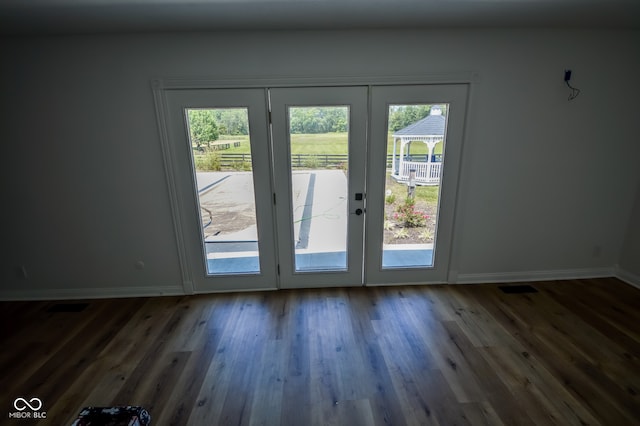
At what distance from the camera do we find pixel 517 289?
304 centimetres

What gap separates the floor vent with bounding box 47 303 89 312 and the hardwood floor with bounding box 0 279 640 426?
0.06 metres

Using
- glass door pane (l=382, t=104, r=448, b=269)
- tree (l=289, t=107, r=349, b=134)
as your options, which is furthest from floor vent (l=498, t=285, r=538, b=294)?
tree (l=289, t=107, r=349, b=134)

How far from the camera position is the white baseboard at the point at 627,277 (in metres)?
3.03

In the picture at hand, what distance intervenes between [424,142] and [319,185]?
1126 millimetres

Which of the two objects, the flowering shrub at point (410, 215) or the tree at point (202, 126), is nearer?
the tree at point (202, 126)

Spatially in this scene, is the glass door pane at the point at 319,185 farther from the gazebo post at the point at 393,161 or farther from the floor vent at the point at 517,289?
the floor vent at the point at 517,289

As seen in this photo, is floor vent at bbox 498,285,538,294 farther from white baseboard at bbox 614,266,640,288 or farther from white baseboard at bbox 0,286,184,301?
white baseboard at bbox 0,286,184,301

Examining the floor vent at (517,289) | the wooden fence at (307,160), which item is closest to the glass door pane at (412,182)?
the wooden fence at (307,160)

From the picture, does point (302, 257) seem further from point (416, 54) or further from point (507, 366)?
point (416, 54)

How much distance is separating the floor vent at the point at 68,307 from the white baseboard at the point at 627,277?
19.0 ft

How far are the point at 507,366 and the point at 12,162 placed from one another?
15.2ft

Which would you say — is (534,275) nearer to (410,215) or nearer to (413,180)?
(410,215)

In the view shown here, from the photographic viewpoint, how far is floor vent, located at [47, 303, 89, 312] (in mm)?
2828

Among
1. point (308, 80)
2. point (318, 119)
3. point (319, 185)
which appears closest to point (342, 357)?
point (319, 185)
